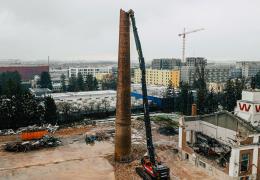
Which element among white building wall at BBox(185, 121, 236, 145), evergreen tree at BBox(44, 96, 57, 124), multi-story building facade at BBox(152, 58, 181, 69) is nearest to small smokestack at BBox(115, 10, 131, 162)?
white building wall at BBox(185, 121, 236, 145)

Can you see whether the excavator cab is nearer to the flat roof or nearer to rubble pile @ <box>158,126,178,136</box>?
the flat roof

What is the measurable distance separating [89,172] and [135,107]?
2977cm

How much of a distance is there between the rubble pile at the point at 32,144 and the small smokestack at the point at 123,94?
8242mm

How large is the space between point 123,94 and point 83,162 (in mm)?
6636

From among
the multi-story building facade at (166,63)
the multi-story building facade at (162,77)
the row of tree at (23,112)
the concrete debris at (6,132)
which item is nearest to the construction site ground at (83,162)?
the concrete debris at (6,132)

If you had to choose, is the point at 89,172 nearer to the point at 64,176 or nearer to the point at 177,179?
the point at 64,176

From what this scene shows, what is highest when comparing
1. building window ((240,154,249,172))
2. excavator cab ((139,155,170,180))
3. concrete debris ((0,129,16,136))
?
building window ((240,154,249,172))

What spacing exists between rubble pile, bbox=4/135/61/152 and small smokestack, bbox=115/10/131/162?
8.24 m

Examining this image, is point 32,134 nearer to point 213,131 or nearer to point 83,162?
point 83,162

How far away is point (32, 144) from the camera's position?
98.0 ft

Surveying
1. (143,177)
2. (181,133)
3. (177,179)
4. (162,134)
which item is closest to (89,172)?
(143,177)

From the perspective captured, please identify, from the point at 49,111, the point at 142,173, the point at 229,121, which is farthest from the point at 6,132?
the point at 229,121

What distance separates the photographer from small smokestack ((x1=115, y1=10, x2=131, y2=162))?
962 inches

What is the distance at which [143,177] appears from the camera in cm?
2225
